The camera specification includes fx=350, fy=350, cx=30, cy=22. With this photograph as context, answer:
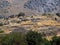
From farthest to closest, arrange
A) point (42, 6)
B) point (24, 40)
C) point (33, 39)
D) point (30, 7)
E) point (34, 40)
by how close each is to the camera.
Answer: point (42, 6) < point (30, 7) < point (33, 39) < point (34, 40) < point (24, 40)

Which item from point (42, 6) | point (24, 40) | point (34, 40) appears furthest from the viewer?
point (42, 6)

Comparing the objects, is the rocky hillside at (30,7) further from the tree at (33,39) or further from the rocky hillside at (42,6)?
the tree at (33,39)

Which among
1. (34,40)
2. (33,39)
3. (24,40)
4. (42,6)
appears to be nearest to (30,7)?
(42,6)

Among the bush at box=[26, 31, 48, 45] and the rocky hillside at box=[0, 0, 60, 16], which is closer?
the bush at box=[26, 31, 48, 45]

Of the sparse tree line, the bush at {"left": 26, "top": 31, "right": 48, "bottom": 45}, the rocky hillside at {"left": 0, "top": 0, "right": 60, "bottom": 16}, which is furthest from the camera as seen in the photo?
the rocky hillside at {"left": 0, "top": 0, "right": 60, "bottom": 16}

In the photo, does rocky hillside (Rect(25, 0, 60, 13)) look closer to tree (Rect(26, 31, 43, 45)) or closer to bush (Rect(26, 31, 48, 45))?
tree (Rect(26, 31, 43, 45))

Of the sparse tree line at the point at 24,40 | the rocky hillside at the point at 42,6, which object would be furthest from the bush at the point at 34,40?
the rocky hillside at the point at 42,6

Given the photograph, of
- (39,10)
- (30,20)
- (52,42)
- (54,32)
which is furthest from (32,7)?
(52,42)

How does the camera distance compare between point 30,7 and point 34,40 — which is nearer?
point 34,40

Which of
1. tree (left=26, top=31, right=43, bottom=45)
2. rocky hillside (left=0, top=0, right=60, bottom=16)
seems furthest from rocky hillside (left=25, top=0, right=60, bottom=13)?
tree (left=26, top=31, right=43, bottom=45)

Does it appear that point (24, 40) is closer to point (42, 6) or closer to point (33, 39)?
point (33, 39)

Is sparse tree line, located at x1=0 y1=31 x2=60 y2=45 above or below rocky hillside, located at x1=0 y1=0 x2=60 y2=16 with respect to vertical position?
above

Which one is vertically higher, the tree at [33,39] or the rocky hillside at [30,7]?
the tree at [33,39]

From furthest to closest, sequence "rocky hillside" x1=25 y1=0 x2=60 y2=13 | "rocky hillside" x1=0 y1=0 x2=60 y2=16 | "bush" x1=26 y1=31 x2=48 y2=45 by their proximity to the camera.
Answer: "rocky hillside" x1=25 y1=0 x2=60 y2=13
"rocky hillside" x1=0 y1=0 x2=60 y2=16
"bush" x1=26 y1=31 x2=48 y2=45
